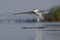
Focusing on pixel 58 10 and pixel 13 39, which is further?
pixel 58 10

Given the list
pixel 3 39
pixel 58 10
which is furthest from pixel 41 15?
pixel 58 10

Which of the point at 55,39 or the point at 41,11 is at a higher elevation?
the point at 41,11

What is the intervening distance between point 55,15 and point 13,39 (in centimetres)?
1788

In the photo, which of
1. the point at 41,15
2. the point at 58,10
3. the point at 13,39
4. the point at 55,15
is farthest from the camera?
the point at 58,10

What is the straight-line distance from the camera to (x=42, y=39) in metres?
12.7

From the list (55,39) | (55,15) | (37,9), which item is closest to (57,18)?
(55,15)

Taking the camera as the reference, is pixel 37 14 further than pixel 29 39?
Yes

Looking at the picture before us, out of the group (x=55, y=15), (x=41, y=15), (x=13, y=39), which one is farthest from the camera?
(x=55, y=15)

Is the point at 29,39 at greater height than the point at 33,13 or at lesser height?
lesser

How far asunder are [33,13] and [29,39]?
2.31 metres

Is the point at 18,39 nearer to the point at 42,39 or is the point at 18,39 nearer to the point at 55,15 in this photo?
the point at 42,39

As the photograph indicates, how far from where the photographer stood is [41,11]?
14398mm

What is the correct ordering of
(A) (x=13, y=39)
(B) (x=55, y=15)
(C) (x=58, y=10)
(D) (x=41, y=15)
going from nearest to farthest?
(A) (x=13, y=39) < (D) (x=41, y=15) < (B) (x=55, y=15) < (C) (x=58, y=10)

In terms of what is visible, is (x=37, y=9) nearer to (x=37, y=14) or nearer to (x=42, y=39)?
(x=37, y=14)
